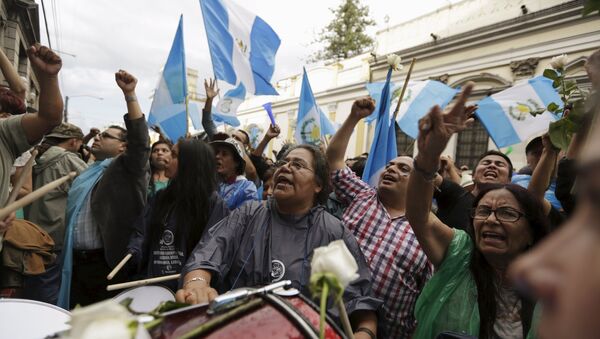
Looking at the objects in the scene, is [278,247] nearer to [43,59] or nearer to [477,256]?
[477,256]

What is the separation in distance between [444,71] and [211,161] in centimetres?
1431

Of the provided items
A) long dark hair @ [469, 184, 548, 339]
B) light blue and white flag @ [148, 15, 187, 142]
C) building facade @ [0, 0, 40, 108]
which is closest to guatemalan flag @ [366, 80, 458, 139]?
light blue and white flag @ [148, 15, 187, 142]

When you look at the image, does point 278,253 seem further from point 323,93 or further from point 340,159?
point 323,93

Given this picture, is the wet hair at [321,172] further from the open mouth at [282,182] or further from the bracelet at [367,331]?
the bracelet at [367,331]

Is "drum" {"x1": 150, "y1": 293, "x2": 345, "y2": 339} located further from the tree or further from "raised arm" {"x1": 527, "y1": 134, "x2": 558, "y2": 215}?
the tree

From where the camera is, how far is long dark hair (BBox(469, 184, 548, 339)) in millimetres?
1667

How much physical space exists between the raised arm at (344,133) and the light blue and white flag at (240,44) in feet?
10.1

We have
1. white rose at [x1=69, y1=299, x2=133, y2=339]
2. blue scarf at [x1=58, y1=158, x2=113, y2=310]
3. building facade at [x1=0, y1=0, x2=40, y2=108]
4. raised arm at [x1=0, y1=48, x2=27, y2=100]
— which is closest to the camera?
white rose at [x1=69, y1=299, x2=133, y2=339]

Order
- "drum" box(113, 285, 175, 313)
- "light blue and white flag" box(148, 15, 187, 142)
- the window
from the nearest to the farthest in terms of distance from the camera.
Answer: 1. "drum" box(113, 285, 175, 313)
2. "light blue and white flag" box(148, 15, 187, 142)
3. the window

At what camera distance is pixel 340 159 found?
8.81ft

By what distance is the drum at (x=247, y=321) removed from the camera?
873 millimetres

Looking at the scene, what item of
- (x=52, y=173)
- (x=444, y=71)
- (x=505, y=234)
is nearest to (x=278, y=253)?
(x=505, y=234)

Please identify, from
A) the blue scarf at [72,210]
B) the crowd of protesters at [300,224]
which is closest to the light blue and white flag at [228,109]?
the crowd of protesters at [300,224]

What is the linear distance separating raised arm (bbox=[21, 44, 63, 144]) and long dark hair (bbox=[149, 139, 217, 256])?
0.85 meters
